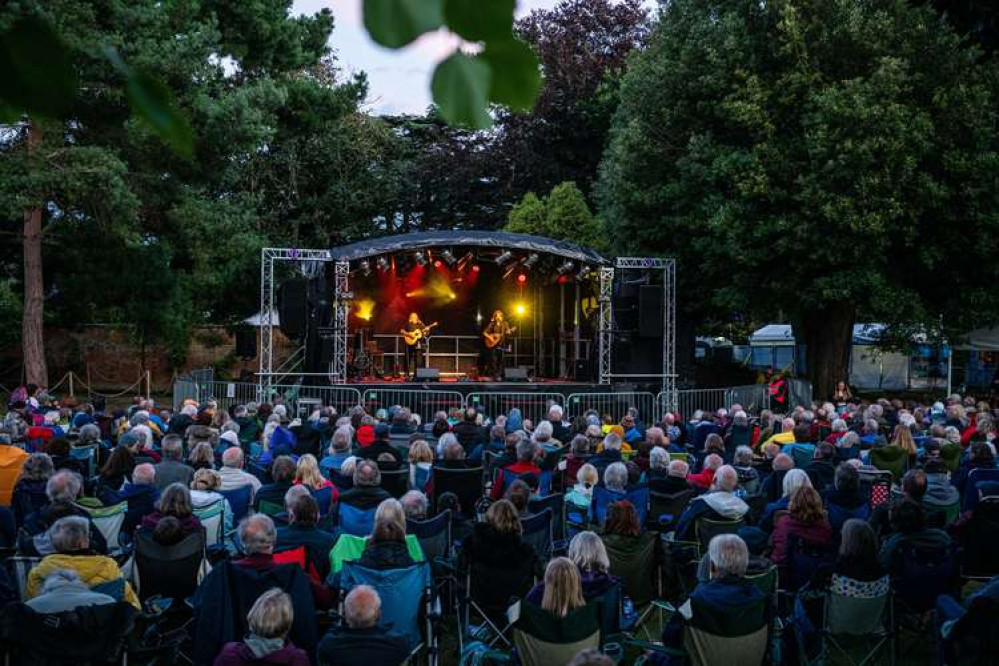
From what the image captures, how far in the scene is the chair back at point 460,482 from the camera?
7.59 meters

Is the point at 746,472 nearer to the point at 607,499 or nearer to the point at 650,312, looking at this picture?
the point at 607,499

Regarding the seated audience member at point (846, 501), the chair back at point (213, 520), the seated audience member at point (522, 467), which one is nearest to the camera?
the chair back at point (213, 520)

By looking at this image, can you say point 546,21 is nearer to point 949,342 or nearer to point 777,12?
point 777,12

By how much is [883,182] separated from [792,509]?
41.9ft

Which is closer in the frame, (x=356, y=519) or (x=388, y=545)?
(x=388, y=545)

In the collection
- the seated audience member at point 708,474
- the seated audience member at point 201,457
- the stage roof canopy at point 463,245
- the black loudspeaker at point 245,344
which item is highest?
the stage roof canopy at point 463,245

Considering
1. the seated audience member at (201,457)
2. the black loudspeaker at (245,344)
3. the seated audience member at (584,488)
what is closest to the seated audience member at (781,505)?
the seated audience member at (584,488)

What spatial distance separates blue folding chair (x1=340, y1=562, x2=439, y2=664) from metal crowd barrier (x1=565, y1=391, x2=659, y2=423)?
10.3m

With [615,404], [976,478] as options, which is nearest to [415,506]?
[976,478]

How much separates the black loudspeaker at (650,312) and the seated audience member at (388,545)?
14.5 metres

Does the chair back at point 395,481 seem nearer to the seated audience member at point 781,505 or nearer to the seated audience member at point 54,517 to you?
the seated audience member at point 54,517

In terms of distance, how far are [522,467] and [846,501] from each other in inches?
101

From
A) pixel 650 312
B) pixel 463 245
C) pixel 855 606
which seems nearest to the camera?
pixel 855 606

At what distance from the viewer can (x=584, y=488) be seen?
277 inches
